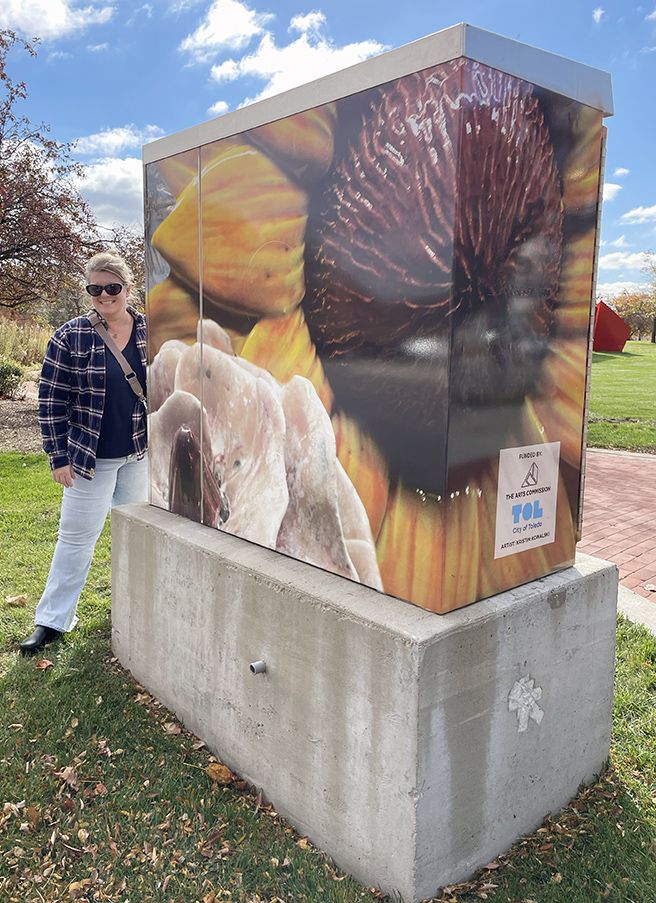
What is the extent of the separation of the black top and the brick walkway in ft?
10.5

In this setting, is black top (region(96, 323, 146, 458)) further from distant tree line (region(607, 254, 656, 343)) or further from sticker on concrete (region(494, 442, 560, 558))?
distant tree line (region(607, 254, 656, 343))

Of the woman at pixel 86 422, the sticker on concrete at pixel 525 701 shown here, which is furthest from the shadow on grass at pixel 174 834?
the woman at pixel 86 422

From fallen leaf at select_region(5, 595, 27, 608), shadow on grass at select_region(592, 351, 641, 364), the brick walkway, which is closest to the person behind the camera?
fallen leaf at select_region(5, 595, 27, 608)

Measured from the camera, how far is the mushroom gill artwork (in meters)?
2.05

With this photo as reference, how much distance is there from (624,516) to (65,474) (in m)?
4.86

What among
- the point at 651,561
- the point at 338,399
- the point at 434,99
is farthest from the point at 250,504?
the point at 651,561

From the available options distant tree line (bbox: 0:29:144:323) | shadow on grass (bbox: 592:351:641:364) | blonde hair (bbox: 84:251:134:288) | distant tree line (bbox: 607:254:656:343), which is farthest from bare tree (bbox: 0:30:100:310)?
distant tree line (bbox: 607:254:656:343)

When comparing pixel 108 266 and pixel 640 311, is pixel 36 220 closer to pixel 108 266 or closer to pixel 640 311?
pixel 108 266

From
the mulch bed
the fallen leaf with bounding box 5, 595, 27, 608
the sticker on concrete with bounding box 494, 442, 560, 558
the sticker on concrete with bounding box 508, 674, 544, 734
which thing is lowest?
the fallen leaf with bounding box 5, 595, 27, 608

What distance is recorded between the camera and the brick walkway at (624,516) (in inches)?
198

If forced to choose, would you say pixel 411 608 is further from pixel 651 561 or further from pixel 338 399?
pixel 651 561

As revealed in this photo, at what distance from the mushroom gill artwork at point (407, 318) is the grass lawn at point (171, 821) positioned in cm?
86

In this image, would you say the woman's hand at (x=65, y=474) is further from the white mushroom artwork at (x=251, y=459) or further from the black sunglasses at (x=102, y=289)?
the black sunglasses at (x=102, y=289)

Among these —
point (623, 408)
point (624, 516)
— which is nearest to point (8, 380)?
point (624, 516)
